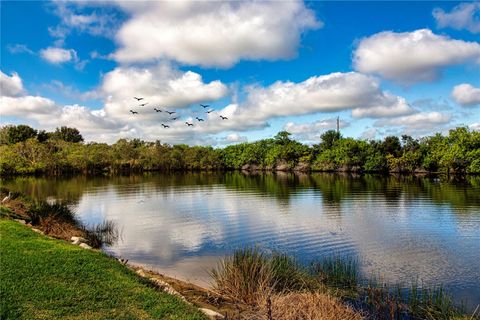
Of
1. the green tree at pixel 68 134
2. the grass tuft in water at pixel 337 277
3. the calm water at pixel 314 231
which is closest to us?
the grass tuft in water at pixel 337 277

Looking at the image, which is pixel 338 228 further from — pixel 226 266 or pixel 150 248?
pixel 226 266

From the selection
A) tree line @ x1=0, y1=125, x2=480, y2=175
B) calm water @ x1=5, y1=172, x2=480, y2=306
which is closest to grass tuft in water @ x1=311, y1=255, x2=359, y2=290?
calm water @ x1=5, y1=172, x2=480, y2=306

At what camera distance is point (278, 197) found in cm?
4656

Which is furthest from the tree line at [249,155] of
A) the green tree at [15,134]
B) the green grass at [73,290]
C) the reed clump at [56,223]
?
the green grass at [73,290]

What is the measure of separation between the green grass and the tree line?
83.9m

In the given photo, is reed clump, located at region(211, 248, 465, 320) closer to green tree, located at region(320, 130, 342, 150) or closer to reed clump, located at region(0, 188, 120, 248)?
reed clump, located at region(0, 188, 120, 248)

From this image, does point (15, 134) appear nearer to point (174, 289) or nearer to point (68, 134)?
point (68, 134)

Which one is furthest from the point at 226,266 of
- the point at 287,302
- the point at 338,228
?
the point at 338,228

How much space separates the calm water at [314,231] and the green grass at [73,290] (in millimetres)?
5696

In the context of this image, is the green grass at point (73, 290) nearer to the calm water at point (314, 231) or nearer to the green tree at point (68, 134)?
the calm water at point (314, 231)

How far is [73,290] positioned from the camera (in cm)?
988

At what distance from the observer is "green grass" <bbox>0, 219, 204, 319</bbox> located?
874cm

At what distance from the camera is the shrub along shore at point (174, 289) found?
29.9 ft

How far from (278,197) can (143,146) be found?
97511 mm
